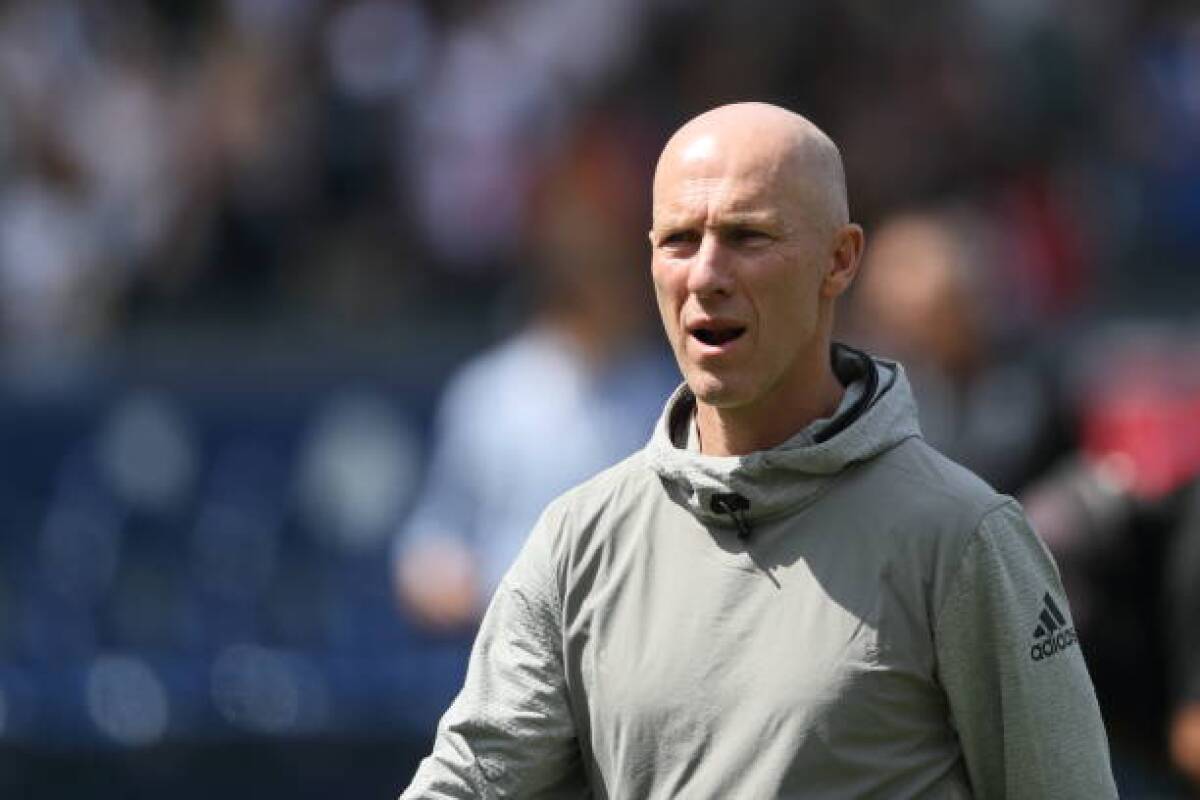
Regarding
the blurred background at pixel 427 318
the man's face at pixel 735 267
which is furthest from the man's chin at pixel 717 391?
the blurred background at pixel 427 318

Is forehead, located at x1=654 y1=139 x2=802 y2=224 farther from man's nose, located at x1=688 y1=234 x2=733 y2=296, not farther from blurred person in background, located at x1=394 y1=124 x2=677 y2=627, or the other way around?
blurred person in background, located at x1=394 y1=124 x2=677 y2=627

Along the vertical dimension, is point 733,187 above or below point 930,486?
above

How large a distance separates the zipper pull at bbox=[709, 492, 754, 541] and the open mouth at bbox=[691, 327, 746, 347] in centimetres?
20

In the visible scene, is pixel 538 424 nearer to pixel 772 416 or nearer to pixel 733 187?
pixel 772 416

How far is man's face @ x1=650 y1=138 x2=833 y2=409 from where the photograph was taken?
375 cm

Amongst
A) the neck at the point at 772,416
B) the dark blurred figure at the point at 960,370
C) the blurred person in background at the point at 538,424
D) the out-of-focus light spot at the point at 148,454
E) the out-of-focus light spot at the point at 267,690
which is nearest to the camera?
the neck at the point at 772,416

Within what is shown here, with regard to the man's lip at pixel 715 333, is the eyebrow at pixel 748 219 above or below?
above

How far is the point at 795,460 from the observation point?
3.77 meters

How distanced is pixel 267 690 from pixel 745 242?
261 inches

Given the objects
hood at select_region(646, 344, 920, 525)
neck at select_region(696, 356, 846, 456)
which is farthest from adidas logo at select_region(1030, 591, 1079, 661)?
neck at select_region(696, 356, 846, 456)

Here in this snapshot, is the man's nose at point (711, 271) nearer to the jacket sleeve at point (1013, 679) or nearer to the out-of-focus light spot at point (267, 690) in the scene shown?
the jacket sleeve at point (1013, 679)

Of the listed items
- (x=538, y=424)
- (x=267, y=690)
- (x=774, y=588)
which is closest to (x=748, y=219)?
(x=774, y=588)

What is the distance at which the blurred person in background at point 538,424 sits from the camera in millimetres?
8102

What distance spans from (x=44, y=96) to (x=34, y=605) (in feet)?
13.3
